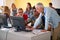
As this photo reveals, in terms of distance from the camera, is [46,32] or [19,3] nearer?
[46,32]

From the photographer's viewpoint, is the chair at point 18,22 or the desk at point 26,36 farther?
the chair at point 18,22

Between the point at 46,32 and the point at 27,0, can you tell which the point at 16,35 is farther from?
the point at 27,0

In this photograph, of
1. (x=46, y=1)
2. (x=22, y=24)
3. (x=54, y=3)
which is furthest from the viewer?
(x=46, y=1)

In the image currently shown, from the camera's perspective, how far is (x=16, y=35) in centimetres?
258

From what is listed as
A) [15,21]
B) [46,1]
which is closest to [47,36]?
[15,21]

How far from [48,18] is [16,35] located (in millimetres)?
762

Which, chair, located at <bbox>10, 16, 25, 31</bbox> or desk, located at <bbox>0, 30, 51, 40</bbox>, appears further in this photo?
chair, located at <bbox>10, 16, 25, 31</bbox>

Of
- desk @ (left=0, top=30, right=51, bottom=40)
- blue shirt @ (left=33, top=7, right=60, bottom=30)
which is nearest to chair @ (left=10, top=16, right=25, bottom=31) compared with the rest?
desk @ (left=0, top=30, right=51, bottom=40)

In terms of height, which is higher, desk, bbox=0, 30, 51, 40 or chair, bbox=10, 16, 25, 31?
chair, bbox=10, 16, 25, 31

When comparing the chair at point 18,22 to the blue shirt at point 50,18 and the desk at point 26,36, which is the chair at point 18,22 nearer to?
the desk at point 26,36

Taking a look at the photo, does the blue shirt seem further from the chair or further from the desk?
the chair

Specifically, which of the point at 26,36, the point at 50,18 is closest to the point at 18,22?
the point at 26,36

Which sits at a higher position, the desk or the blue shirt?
the blue shirt

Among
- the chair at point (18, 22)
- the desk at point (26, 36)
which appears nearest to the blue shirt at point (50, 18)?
the desk at point (26, 36)
